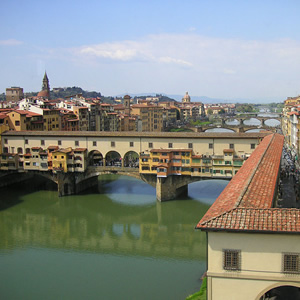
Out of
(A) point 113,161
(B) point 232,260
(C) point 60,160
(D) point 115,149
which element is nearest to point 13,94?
(A) point 113,161

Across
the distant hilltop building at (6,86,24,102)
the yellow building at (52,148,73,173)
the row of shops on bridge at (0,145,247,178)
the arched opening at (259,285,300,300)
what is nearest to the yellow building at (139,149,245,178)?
the row of shops on bridge at (0,145,247,178)

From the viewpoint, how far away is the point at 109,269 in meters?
14.3

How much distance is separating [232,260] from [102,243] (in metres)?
10.4

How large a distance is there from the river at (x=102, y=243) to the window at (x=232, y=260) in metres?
4.52

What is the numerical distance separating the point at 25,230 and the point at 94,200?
5.33m

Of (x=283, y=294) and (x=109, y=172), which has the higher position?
(x=109, y=172)

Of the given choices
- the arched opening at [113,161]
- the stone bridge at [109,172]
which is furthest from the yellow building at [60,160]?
the arched opening at [113,161]

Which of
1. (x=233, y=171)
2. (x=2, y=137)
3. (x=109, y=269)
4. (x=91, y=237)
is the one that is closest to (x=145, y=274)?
(x=109, y=269)

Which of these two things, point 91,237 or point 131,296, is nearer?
point 131,296

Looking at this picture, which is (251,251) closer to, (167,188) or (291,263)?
(291,263)

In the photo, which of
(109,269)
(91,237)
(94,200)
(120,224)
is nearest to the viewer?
(109,269)

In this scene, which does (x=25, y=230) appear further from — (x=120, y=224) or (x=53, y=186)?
(x=53, y=186)

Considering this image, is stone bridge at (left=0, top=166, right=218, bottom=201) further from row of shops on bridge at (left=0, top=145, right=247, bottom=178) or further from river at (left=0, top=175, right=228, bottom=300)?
river at (left=0, top=175, right=228, bottom=300)

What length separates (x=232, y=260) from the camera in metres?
7.73
